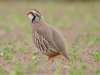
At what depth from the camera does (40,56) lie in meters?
12.3

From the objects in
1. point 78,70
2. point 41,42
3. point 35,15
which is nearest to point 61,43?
point 41,42

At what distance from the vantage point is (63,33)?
18.4 metres

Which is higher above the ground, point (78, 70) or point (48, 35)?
point (48, 35)

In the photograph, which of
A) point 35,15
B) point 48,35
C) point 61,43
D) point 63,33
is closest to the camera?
point 61,43

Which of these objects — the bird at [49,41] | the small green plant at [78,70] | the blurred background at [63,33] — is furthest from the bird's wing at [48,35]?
the small green plant at [78,70]

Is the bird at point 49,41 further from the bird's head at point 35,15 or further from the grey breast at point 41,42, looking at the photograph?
the bird's head at point 35,15

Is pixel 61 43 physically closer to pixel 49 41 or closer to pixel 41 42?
pixel 49 41

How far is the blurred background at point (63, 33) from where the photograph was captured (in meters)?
10.2

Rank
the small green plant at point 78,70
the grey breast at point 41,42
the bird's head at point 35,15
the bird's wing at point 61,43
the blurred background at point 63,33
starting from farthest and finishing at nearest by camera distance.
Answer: the bird's head at point 35,15
the grey breast at point 41,42
the bird's wing at point 61,43
the blurred background at point 63,33
the small green plant at point 78,70

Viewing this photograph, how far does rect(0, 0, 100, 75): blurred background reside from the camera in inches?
404

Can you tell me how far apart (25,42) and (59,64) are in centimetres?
468

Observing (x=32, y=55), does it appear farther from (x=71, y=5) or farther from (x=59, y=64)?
(x=71, y=5)

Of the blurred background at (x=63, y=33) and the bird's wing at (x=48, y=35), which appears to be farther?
the bird's wing at (x=48, y=35)

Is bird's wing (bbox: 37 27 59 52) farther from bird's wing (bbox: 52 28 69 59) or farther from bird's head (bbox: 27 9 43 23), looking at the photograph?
bird's head (bbox: 27 9 43 23)
